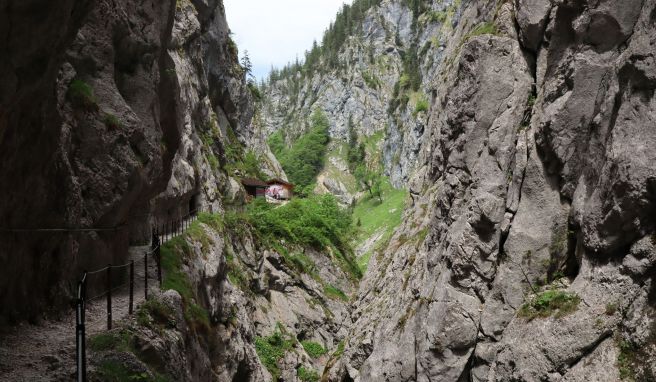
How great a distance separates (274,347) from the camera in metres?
31.9

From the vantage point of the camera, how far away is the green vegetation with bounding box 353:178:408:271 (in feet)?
251

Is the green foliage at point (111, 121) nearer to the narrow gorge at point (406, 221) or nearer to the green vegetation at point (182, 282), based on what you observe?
the narrow gorge at point (406, 221)

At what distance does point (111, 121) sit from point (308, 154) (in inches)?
4844

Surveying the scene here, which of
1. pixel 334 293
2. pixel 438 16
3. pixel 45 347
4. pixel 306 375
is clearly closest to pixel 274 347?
pixel 306 375

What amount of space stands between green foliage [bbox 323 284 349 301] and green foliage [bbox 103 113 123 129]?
2939 cm

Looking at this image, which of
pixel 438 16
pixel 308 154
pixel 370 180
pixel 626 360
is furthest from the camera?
pixel 308 154

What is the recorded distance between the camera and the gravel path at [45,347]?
8773mm

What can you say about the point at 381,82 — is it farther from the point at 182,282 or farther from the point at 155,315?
the point at 155,315

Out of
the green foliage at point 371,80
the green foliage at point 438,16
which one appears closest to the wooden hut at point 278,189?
the green foliage at point 438,16

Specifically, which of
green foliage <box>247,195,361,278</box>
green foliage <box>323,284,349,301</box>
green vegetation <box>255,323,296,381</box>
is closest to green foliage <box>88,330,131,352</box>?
green vegetation <box>255,323,296,381</box>

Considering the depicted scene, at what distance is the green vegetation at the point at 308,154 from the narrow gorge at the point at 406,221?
97497mm

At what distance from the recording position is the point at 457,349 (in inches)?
712

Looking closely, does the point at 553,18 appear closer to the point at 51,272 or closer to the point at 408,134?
the point at 51,272

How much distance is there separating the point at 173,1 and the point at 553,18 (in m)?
15.2
